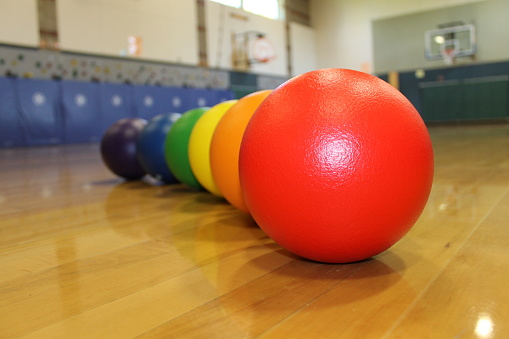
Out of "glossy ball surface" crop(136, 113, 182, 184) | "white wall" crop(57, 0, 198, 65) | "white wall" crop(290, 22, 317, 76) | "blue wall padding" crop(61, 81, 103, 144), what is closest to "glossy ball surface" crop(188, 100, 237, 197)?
"glossy ball surface" crop(136, 113, 182, 184)

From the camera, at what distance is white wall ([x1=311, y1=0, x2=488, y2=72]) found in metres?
14.3

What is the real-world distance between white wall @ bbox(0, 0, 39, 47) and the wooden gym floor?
7673 millimetres

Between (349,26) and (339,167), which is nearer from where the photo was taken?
(339,167)

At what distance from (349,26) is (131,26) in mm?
7679

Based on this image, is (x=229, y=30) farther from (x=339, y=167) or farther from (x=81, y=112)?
(x=339, y=167)

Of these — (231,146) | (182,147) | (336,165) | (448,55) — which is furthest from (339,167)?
(448,55)

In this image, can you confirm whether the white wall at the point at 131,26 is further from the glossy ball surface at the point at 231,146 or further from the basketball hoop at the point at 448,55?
the glossy ball surface at the point at 231,146

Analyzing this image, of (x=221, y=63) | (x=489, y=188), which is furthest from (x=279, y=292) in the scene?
(x=221, y=63)

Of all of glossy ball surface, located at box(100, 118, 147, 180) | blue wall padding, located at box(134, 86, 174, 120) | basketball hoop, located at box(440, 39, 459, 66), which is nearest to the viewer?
glossy ball surface, located at box(100, 118, 147, 180)

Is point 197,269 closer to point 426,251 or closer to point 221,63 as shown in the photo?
point 426,251

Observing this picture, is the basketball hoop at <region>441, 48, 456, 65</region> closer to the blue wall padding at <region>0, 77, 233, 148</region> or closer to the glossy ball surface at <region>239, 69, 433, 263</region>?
the blue wall padding at <region>0, 77, 233, 148</region>

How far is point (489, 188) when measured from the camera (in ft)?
7.92

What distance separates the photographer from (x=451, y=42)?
1322 cm

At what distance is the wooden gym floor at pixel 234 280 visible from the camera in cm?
96
